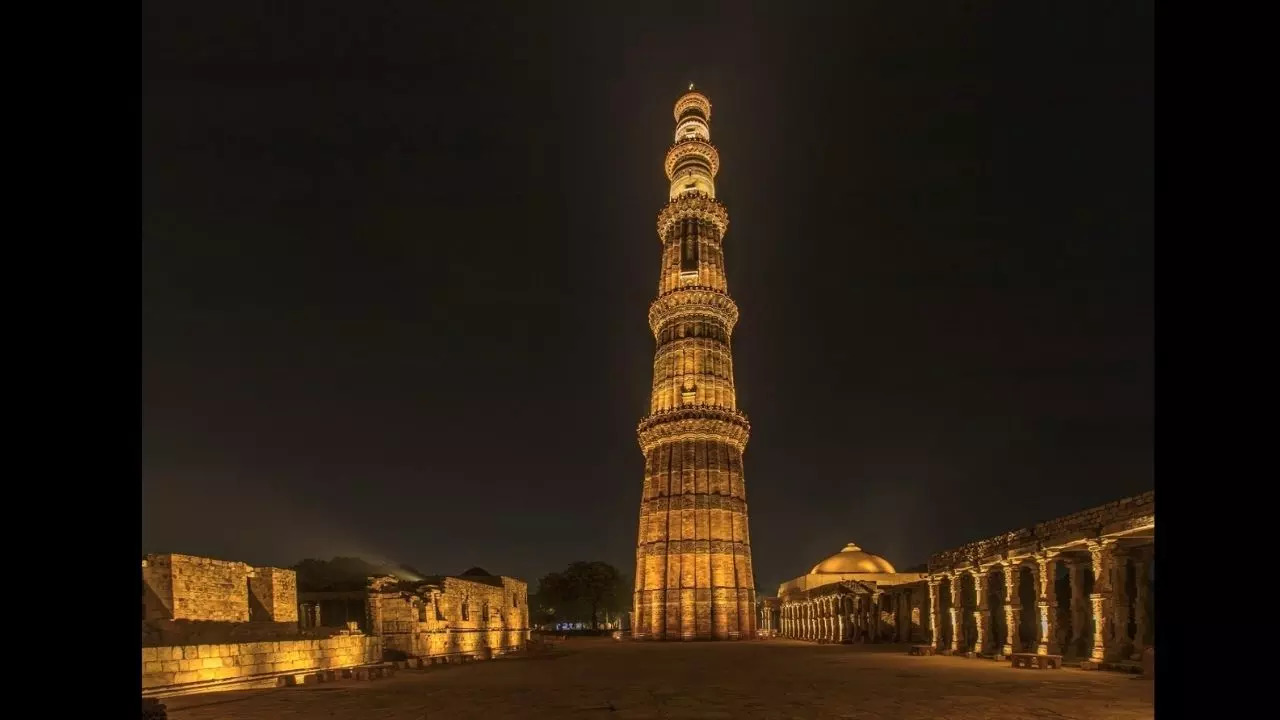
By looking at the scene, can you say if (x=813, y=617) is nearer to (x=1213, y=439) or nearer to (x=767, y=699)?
(x=767, y=699)

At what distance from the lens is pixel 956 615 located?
2978 cm

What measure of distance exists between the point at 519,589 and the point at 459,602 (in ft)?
34.0

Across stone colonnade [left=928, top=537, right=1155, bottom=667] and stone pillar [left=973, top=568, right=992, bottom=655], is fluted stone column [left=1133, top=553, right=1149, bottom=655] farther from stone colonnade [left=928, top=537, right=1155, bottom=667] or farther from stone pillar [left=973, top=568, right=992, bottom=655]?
stone pillar [left=973, top=568, right=992, bottom=655]

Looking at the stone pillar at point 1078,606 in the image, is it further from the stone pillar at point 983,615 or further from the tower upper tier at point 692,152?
the tower upper tier at point 692,152

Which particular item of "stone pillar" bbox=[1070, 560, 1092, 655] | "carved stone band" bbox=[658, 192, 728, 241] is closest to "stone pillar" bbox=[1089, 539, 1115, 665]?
"stone pillar" bbox=[1070, 560, 1092, 655]

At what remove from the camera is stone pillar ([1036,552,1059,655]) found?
22.5 metres

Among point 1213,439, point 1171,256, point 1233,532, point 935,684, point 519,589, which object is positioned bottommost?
point 519,589

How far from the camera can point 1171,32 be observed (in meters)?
3.11

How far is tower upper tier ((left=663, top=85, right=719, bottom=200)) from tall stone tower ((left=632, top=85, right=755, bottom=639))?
8.44 feet

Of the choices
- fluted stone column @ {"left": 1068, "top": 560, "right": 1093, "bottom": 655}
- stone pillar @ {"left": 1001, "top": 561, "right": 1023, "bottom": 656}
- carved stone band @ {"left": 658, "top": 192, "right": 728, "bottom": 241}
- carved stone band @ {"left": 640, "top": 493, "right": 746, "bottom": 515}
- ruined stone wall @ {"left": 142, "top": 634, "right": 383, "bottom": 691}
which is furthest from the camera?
carved stone band @ {"left": 658, "top": 192, "right": 728, "bottom": 241}

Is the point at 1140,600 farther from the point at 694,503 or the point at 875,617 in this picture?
the point at 694,503

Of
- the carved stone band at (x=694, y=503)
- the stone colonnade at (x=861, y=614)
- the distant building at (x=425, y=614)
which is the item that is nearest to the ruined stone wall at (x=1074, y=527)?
the stone colonnade at (x=861, y=614)

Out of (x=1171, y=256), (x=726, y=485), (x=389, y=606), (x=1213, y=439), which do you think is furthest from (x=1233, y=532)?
(x=726, y=485)

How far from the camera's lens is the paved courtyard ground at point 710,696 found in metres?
12.8
